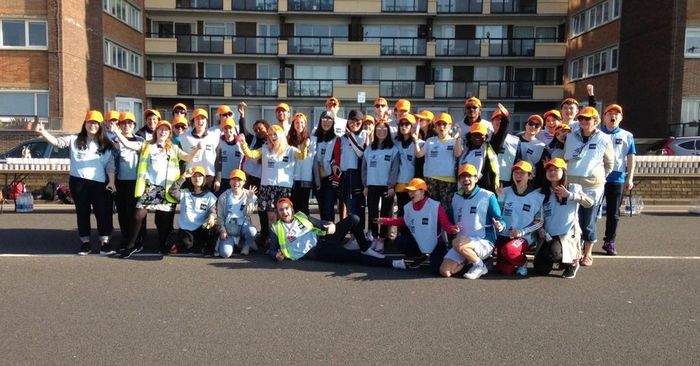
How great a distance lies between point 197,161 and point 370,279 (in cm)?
321

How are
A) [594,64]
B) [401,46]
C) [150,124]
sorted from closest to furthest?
[150,124] → [594,64] → [401,46]

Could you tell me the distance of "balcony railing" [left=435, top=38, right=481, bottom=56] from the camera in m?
36.2

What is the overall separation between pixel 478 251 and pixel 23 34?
80.7ft

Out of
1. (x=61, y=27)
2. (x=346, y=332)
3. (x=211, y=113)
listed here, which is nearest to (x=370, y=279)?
(x=346, y=332)

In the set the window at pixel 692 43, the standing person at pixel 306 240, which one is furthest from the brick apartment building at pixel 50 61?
the window at pixel 692 43

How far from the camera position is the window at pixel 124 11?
98.4 feet

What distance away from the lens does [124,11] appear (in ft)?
107

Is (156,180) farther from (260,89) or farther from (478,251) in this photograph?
(260,89)

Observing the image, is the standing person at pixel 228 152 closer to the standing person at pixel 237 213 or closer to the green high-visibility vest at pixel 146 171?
the standing person at pixel 237 213

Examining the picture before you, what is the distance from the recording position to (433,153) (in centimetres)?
729

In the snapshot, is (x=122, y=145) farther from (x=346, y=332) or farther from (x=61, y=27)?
(x=61, y=27)

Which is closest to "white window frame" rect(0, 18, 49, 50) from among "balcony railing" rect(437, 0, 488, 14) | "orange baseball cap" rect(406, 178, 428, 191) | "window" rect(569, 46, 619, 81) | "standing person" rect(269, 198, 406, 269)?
"standing person" rect(269, 198, 406, 269)

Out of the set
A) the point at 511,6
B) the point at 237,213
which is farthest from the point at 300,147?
the point at 511,6

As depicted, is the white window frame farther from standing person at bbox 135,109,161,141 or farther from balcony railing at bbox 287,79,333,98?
standing person at bbox 135,109,161,141
